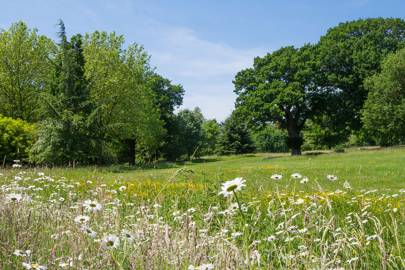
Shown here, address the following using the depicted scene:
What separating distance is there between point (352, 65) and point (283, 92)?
8062 mm

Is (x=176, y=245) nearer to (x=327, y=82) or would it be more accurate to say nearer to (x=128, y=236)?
(x=128, y=236)

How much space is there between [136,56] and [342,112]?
2191cm

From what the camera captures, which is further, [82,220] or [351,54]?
[351,54]

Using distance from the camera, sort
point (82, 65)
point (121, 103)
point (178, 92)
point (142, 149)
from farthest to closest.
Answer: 1. point (178, 92)
2. point (142, 149)
3. point (121, 103)
4. point (82, 65)

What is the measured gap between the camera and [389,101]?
125 ft

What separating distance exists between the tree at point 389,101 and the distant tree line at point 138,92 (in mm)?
90

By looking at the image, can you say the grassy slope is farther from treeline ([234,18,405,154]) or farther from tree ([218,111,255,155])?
tree ([218,111,255,155])

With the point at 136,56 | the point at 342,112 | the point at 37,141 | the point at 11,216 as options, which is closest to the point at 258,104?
the point at 342,112

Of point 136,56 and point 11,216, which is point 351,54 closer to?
point 136,56

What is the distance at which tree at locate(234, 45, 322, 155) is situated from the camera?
4344 centimetres

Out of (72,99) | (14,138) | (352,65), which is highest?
(352,65)

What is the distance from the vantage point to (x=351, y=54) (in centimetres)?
4419

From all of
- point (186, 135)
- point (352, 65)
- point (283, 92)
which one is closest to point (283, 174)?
point (283, 92)

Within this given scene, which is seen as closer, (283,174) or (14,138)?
(283,174)
